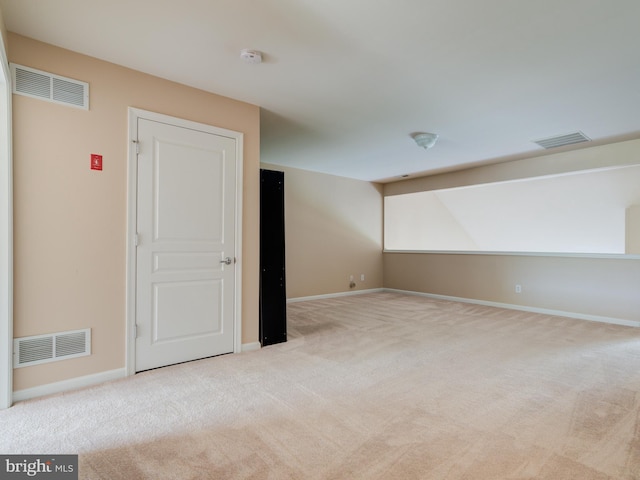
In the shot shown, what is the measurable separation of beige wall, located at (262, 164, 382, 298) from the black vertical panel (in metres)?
2.24

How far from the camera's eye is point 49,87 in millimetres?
2361

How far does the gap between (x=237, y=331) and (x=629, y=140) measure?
17.7 ft

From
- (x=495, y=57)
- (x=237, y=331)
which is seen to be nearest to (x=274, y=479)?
(x=237, y=331)

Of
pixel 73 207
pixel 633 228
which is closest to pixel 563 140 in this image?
pixel 633 228

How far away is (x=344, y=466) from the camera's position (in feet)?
5.27

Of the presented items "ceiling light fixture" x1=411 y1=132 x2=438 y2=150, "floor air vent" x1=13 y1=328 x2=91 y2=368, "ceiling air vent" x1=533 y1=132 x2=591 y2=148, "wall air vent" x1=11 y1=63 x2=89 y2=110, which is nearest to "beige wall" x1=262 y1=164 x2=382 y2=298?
"ceiling light fixture" x1=411 y1=132 x2=438 y2=150

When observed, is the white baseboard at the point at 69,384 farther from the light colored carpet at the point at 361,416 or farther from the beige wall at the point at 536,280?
the beige wall at the point at 536,280

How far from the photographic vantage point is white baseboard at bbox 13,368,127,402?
2256 millimetres

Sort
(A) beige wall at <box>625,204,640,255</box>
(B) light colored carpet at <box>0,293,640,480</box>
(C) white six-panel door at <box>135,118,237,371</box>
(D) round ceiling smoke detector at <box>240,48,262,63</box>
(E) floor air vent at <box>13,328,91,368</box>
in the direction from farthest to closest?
(A) beige wall at <box>625,204,640,255</box> → (C) white six-panel door at <box>135,118,237,371</box> → (D) round ceiling smoke detector at <box>240,48,262,63</box> → (E) floor air vent at <box>13,328,91,368</box> → (B) light colored carpet at <box>0,293,640,480</box>

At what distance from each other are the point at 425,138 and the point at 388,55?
6.21 feet

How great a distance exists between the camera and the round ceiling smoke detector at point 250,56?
95.1 inches

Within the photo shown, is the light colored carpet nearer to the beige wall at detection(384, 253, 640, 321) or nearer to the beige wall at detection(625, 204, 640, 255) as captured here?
the beige wall at detection(384, 253, 640, 321)

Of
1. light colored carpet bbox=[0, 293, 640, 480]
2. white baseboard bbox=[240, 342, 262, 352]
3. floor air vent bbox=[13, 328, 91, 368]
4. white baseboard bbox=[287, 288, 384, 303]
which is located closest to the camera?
light colored carpet bbox=[0, 293, 640, 480]

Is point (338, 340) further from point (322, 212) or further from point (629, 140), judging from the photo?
point (629, 140)
